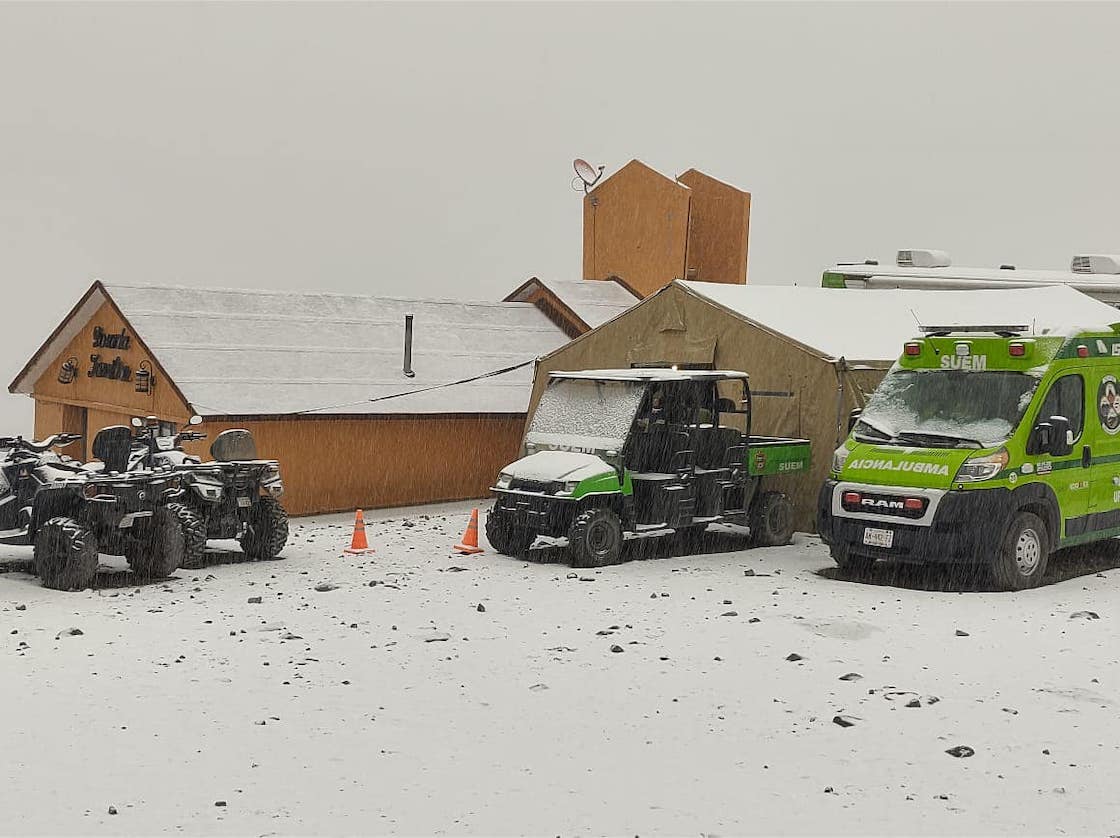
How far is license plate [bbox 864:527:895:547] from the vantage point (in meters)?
13.6

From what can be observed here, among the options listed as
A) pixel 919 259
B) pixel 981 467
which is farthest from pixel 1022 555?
pixel 919 259

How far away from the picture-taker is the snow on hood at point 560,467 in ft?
48.8

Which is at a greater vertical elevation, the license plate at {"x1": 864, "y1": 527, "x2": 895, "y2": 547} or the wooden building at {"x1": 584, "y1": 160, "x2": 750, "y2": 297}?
the wooden building at {"x1": 584, "y1": 160, "x2": 750, "y2": 297}

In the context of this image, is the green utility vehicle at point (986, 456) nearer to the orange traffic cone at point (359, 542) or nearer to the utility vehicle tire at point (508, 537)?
the utility vehicle tire at point (508, 537)

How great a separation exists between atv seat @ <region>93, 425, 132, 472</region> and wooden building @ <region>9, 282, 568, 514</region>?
5.09m

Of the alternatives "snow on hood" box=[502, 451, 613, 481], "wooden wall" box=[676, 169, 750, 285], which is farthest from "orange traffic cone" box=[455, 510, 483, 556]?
"wooden wall" box=[676, 169, 750, 285]

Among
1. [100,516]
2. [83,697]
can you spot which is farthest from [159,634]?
[100,516]

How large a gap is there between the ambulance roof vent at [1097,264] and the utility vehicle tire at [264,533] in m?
16.9

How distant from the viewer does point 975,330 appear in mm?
14578

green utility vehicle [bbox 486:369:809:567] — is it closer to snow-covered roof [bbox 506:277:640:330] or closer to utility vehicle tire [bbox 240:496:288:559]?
utility vehicle tire [bbox 240:496:288:559]

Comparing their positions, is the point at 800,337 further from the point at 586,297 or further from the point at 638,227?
the point at 638,227

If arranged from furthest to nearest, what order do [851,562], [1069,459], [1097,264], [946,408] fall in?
[1097,264], [851,562], [946,408], [1069,459]

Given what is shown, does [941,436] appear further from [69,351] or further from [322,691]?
[69,351]

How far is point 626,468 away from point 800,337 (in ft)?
12.9
